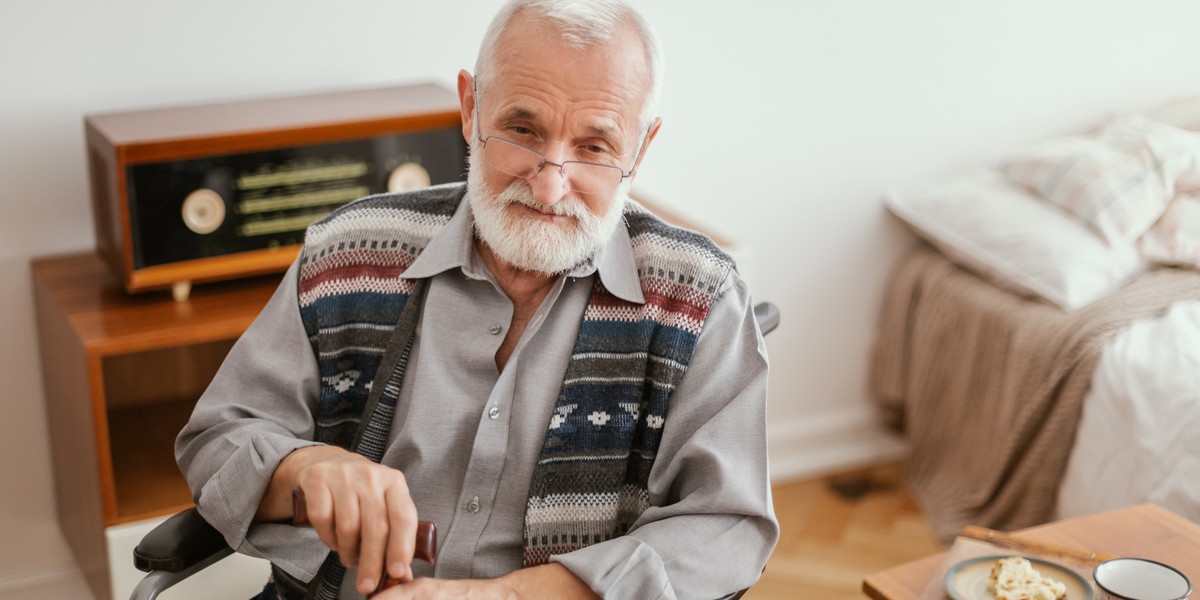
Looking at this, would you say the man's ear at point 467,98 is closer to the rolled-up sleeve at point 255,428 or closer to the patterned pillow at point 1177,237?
the rolled-up sleeve at point 255,428

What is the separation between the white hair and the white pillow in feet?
5.10

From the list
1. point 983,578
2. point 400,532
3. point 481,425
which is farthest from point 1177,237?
point 400,532

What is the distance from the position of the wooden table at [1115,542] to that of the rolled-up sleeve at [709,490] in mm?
292

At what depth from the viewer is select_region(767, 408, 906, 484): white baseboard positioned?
125 inches

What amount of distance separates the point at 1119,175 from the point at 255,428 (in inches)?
83.2

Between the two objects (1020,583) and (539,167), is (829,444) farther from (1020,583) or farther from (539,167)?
(539,167)

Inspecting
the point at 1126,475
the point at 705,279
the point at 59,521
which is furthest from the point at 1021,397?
the point at 59,521

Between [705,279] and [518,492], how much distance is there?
1.12ft

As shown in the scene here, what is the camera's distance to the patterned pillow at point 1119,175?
110 inches

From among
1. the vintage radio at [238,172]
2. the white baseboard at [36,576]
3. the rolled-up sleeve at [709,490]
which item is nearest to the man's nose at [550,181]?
the rolled-up sleeve at [709,490]

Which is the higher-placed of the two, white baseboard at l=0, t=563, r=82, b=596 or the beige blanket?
the beige blanket

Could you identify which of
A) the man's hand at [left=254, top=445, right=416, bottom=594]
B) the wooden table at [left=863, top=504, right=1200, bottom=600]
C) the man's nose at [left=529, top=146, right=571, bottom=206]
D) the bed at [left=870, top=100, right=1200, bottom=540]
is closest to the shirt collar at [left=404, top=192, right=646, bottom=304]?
the man's nose at [left=529, top=146, right=571, bottom=206]

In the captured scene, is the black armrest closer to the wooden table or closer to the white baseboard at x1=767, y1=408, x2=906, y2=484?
the wooden table

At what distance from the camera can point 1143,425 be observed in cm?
238
